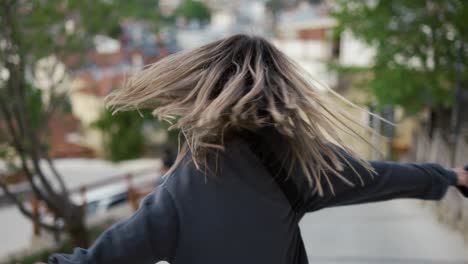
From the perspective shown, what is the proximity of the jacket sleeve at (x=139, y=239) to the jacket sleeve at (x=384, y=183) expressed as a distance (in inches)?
13.3

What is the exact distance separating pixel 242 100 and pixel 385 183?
0.43 metres

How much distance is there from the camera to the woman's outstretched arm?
1.24 m

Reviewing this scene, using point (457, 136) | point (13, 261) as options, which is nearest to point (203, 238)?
point (13, 261)

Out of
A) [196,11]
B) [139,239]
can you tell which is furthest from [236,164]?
[196,11]

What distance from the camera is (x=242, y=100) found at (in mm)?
1082

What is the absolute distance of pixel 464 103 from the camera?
26.9 feet

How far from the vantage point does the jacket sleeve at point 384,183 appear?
124 centimetres

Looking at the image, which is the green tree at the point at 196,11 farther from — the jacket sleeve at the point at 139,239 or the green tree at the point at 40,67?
the jacket sleeve at the point at 139,239

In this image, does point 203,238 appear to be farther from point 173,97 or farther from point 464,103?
point 464,103

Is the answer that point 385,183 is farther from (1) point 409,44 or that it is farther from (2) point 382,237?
(1) point 409,44

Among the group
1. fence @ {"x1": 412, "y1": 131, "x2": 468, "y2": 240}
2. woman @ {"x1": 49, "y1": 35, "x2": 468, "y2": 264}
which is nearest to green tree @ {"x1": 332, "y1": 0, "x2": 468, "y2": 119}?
fence @ {"x1": 412, "y1": 131, "x2": 468, "y2": 240}

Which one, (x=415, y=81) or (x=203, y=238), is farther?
(x=415, y=81)

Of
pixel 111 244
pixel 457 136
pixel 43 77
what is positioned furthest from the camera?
pixel 43 77

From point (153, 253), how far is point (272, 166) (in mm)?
307
